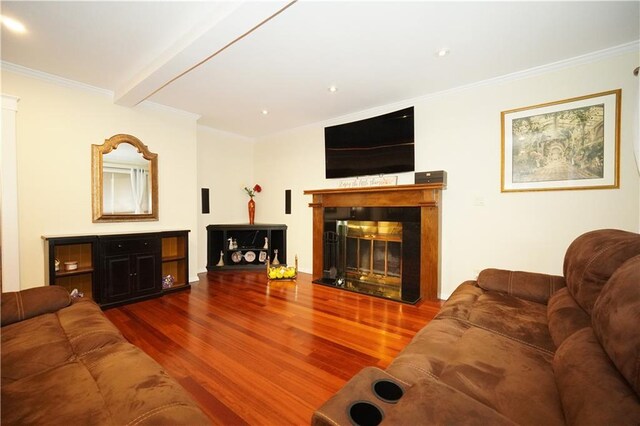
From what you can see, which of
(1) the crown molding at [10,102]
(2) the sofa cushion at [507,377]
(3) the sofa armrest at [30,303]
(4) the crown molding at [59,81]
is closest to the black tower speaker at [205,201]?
(4) the crown molding at [59,81]

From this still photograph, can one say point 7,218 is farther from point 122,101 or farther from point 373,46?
point 373,46

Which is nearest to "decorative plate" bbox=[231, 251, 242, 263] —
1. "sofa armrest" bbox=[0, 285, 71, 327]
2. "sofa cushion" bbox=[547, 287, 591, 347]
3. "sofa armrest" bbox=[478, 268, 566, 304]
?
"sofa armrest" bbox=[0, 285, 71, 327]

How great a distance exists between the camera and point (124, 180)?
3355 mm

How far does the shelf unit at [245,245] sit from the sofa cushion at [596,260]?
3912 millimetres

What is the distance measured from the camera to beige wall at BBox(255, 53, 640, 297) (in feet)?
7.57

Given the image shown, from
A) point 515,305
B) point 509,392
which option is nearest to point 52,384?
point 509,392

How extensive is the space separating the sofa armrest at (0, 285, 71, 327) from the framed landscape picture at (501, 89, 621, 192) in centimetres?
401

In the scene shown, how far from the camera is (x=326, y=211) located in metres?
4.10

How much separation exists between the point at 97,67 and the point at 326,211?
3.18 meters

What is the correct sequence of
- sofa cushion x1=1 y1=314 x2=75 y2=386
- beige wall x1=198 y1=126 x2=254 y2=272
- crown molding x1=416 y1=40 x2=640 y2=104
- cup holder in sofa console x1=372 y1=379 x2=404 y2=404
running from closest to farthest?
cup holder in sofa console x1=372 y1=379 x2=404 y2=404, sofa cushion x1=1 y1=314 x2=75 y2=386, crown molding x1=416 y1=40 x2=640 y2=104, beige wall x1=198 y1=126 x2=254 y2=272

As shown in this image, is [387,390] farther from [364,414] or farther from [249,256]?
[249,256]

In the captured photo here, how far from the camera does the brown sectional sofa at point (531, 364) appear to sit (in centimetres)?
68

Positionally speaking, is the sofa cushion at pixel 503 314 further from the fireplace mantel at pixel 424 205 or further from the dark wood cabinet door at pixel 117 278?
the dark wood cabinet door at pixel 117 278

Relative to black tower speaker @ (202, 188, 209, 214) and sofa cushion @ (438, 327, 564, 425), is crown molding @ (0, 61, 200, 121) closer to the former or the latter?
black tower speaker @ (202, 188, 209, 214)
